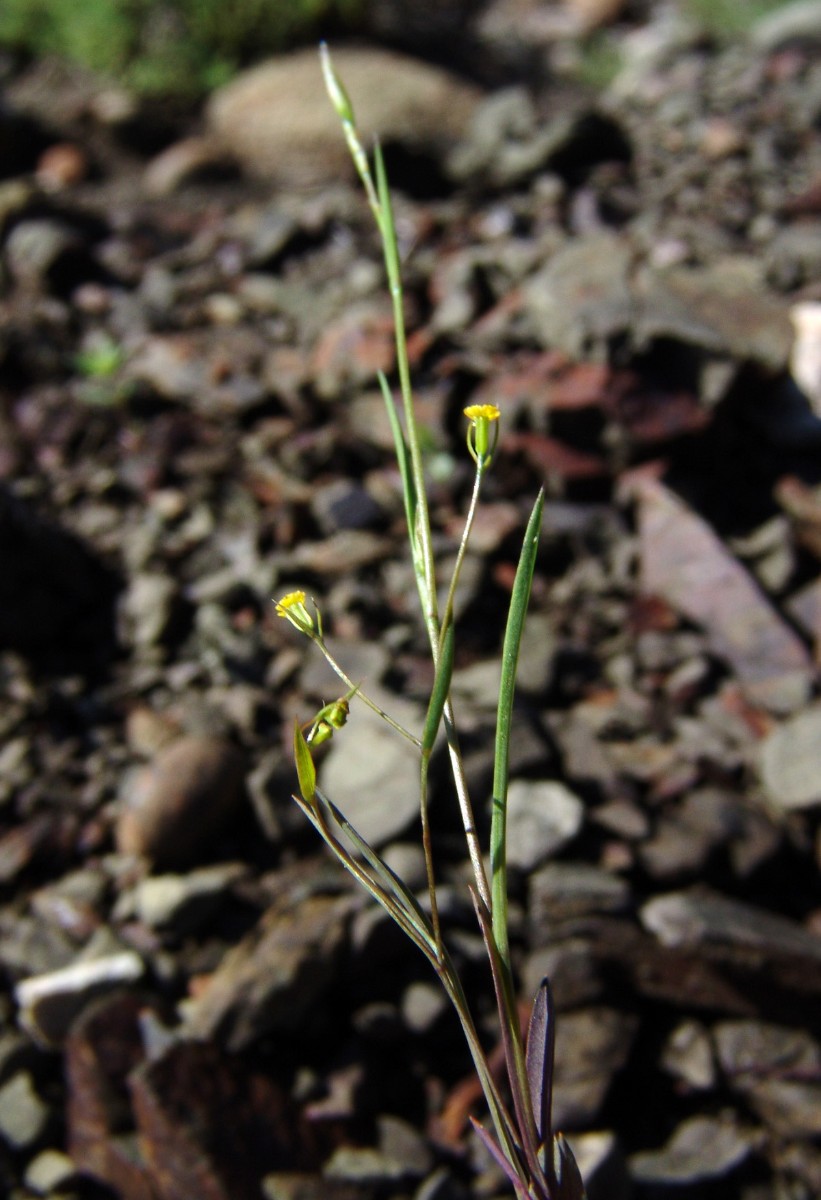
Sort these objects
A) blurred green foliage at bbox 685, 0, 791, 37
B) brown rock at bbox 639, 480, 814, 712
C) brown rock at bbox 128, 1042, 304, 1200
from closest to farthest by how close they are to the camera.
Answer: brown rock at bbox 128, 1042, 304, 1200, brown rock at bbox 639, 480, 814, 712, blurred green foliage at bbox 685, 0, 791, 37

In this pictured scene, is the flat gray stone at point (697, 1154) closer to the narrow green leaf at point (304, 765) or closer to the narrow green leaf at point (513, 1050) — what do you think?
the narrow green leaf at point (513, 1050)

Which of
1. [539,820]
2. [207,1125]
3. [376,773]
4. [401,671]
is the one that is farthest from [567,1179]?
[401,671]

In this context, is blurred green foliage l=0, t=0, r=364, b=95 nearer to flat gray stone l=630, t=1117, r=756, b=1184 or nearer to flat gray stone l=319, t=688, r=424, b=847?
flat gray stone l=319, t=688, r=424, b=847

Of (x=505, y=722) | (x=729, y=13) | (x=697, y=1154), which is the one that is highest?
(x=505, y=722)

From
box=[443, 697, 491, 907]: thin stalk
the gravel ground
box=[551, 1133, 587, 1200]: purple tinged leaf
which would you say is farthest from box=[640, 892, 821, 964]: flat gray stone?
box=[443, 697, 491, 907]: thin stalk

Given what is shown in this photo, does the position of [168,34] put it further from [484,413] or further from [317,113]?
[484,413]

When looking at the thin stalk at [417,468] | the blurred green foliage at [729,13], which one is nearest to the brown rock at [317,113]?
the blurred green foliage at [729,13]

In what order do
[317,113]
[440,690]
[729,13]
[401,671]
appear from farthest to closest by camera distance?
[729,13] < [317,113] < [401,671] < [440,690]
